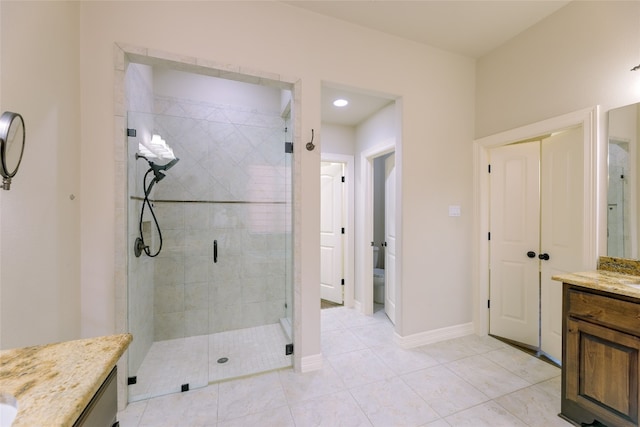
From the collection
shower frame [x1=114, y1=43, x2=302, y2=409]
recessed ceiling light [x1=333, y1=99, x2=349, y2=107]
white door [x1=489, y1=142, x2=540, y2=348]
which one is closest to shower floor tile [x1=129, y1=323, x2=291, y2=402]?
shower frame [x1=114, y1=43, x2=302, y2=409]

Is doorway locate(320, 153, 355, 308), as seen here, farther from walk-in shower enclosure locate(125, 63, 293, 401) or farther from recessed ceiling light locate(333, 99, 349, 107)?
walk-in shower enclosure locate(125, 63, 293, 401)

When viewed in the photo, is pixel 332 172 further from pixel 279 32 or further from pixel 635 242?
pixel 635 242

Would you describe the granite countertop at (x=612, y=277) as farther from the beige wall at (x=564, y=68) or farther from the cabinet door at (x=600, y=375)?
the beige wall at (x=564, y=68)

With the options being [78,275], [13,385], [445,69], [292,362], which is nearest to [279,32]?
[445,69]

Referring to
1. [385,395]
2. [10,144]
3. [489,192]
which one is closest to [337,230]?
[489,192]

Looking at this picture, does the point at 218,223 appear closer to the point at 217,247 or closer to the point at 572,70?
the point at 217,247

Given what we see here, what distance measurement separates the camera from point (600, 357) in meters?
1.51

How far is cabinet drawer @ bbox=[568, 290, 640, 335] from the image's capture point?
1387 mm

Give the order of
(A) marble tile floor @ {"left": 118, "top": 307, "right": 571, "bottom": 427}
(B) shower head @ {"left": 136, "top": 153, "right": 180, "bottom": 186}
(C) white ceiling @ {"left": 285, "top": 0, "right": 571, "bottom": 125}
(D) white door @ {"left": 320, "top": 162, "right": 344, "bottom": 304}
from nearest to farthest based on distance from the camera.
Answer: (A) marble tile floor @ {"left": 118, "top": 307, "right": 571, "bottom": 427} → (C) white ceiling @ {"left": 285, "top": 0, "right": 571, "bottom": 125} → (B) shower head @ {"left": 136, "top": 153, "right": 180, "bottom": 186} → (D) white door @ {"left": 320, "top": 162, "right": 344, "bottom": 304}

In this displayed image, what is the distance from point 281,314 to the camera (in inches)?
105

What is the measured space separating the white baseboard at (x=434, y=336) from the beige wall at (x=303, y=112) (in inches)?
2.9

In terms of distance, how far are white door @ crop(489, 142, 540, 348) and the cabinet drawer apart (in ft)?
3.45

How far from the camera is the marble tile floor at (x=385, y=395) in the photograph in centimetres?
168

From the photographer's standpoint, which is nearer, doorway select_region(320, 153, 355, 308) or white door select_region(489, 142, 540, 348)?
white door select_region(489, 142, 540, 348)
